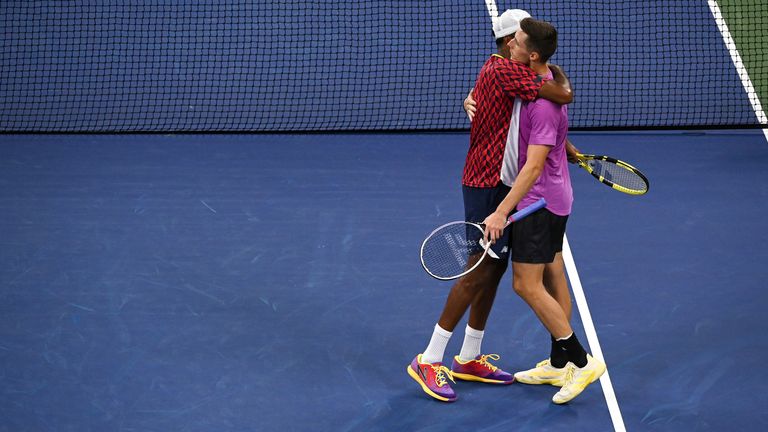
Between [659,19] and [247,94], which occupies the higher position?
[659,19]

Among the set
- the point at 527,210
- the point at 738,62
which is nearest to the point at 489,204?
the point at 527,210

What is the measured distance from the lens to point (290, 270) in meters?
6.66

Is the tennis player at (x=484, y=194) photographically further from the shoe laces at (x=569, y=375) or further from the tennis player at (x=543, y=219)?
the shoe laces at (x=569, y=375)

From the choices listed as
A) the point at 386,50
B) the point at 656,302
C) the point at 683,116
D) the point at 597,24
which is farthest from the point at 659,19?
the point at 656,302

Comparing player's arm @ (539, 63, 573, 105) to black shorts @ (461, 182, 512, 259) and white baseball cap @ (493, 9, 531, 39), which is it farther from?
black shorts @ (461, 182, 512, 259)

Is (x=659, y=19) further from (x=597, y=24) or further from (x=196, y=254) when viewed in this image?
(x=196, y=254)

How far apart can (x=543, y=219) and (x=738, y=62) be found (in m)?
5.74

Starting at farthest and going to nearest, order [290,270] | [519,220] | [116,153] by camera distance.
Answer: [116,153]
[290,270]
[519,220]

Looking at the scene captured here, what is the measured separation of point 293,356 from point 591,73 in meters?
5.26

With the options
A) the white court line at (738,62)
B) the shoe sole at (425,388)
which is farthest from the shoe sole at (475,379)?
the white court line at (738,62)

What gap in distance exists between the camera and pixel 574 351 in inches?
204

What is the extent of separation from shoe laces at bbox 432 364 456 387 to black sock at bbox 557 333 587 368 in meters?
0.62

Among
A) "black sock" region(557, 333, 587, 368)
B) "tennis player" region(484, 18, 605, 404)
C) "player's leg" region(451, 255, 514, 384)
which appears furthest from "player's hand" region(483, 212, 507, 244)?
"black sock" region(557, 333, 587, 368)

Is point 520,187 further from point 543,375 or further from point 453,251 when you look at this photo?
point 543,375
